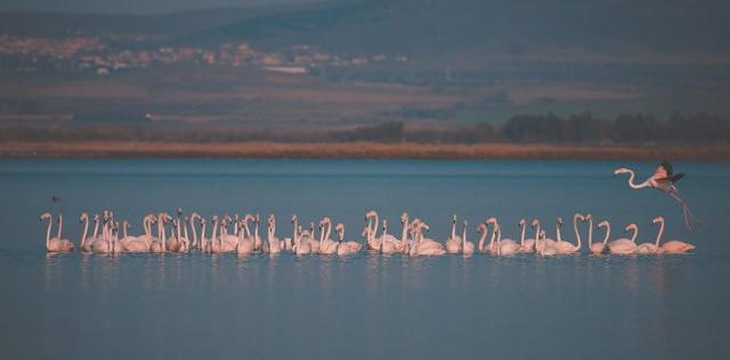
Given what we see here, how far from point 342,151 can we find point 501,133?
13.4 metres

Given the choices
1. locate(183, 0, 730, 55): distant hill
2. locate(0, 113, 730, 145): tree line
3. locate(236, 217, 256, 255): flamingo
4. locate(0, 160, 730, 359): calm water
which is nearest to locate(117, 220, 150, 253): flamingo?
locate(0, 160, 730, 359): calm water

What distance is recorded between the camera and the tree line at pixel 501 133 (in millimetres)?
111700

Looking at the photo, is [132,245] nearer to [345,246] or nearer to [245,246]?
[245,246]

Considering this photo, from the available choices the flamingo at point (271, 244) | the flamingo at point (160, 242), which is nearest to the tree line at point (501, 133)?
the flamingo at point (271, 244)

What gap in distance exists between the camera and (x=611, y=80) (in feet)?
508

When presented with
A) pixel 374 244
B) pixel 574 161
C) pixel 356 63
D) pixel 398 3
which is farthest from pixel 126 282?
pixel 398 3

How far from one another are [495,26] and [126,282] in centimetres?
15340

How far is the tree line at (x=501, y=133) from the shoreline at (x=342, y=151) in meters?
1.59

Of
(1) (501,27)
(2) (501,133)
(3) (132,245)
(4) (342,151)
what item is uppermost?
(1) (501,27)

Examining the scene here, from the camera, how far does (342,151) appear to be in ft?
366

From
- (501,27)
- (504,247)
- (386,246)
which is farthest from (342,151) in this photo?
(504,247)

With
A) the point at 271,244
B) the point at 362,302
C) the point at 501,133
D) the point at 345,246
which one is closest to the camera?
the point at 362,302

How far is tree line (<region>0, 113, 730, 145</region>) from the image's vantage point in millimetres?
111700

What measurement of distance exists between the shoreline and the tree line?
1.59m
